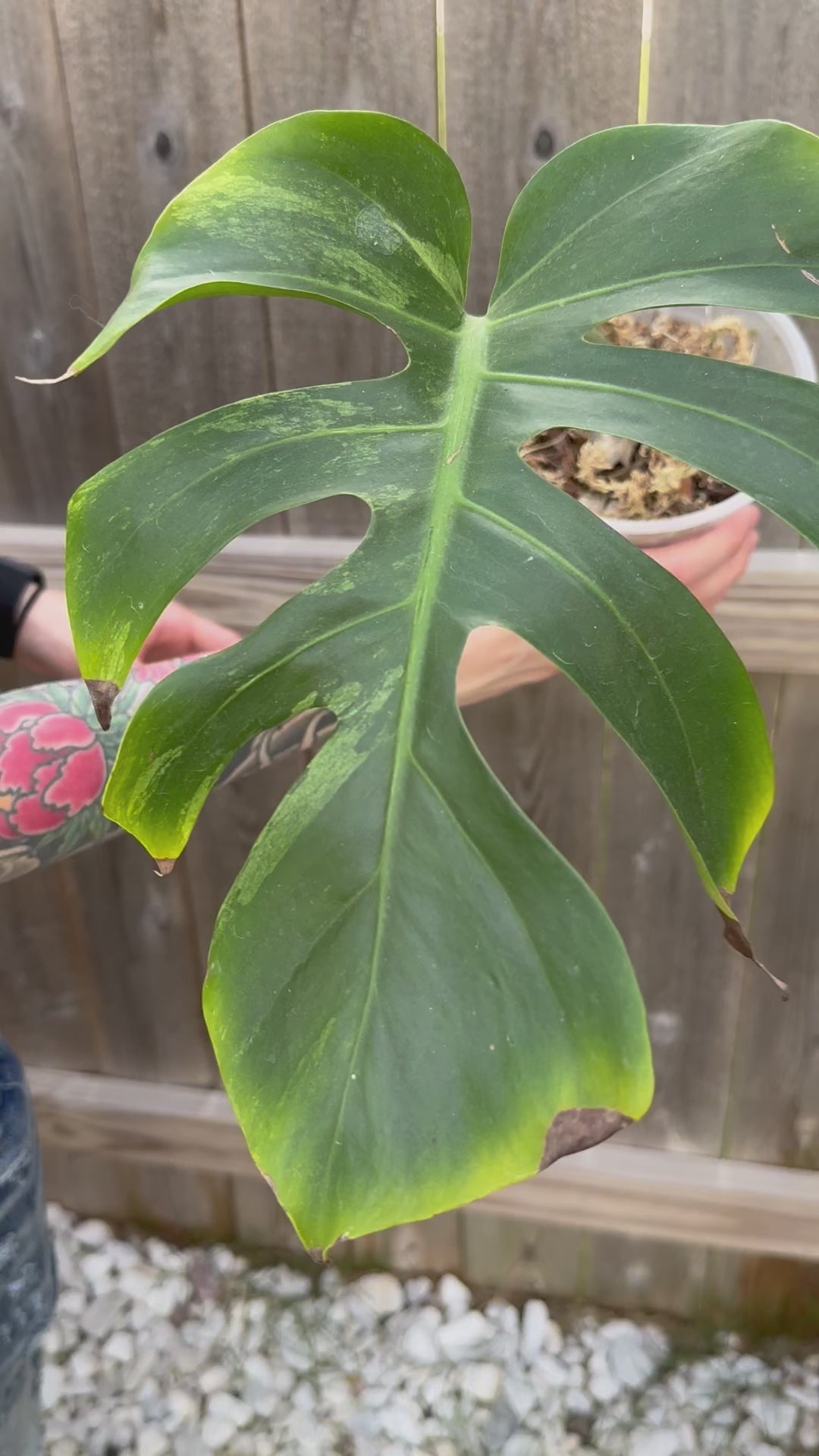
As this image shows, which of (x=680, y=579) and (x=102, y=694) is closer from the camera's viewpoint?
(x=102, y=694)

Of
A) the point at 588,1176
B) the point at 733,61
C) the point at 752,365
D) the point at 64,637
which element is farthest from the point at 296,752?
the point at 588,1176

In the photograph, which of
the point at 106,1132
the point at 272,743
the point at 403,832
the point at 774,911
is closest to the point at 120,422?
the point at 272,743

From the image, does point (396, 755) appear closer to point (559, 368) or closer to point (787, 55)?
point (559, 368)

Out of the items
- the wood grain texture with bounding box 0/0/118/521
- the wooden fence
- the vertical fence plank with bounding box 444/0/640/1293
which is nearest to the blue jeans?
the wooden fence

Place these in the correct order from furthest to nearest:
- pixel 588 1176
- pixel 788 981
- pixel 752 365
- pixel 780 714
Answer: pixel 588 1176 < pixel 788 981 < pixel 780 714 < pixel 752 365

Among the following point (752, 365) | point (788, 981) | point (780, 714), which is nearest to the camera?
point (752, 365)

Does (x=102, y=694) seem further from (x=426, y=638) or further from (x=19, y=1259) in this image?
(x=19, y=1259)

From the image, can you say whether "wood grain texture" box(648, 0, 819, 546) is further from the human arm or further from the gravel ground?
the gravel ground

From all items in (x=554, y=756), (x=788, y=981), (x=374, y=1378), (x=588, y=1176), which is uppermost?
(x=554, y=756)
